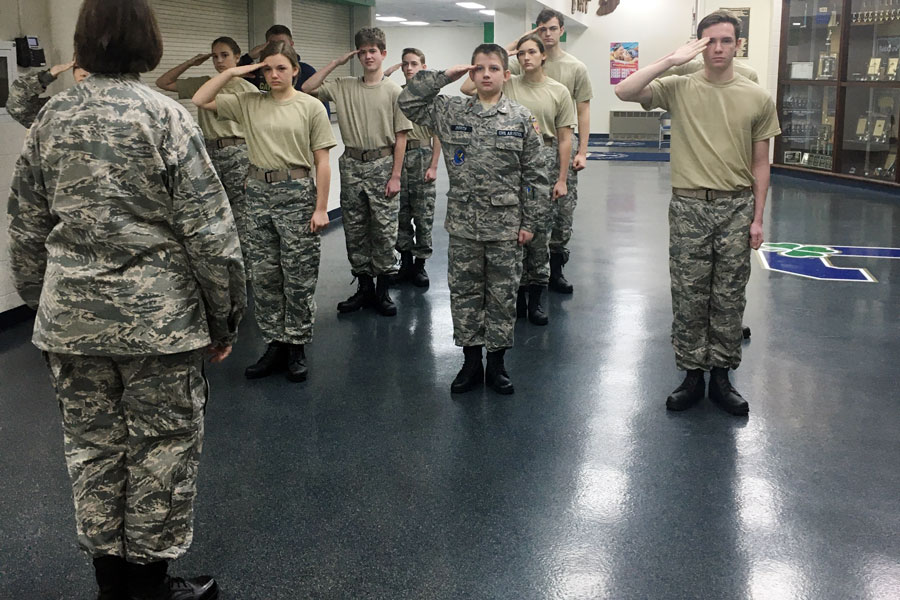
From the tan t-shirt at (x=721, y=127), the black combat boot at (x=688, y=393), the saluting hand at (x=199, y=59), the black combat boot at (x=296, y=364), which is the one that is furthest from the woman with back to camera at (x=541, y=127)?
the saluting hand at (x=199, y=59)

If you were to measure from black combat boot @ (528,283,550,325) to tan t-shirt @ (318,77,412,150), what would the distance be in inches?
46.6

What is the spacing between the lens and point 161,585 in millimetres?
2232

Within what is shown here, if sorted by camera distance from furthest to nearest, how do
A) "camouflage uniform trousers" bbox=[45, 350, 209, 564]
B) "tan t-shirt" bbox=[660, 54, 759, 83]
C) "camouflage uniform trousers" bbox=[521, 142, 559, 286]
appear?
"camouflage uniform trousers" bbox=[521, 142, 559, 286], "tan t-shirt" bbox=[660, 54, 759, 83], "camouflage uniform trousers" bbox=[45, 350, 209, 564]

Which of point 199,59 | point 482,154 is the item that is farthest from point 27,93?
point 482,154

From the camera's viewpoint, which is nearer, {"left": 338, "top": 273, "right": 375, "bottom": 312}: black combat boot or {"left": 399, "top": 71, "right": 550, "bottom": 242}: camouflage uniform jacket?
{"left": 399, "top": 71, "right": 550, "bottom": 242}: camouflage uniform jacket

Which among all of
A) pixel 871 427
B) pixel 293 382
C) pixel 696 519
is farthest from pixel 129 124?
pixel 871 427

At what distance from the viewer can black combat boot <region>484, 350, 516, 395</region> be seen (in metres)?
3.91

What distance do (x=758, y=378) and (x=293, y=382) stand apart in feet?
7.15

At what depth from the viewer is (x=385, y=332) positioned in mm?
4902

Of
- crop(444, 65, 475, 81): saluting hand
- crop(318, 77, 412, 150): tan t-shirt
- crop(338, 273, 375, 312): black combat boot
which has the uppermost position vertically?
crop(444, 65, 475, 81): saluting hand

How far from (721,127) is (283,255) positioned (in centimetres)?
198

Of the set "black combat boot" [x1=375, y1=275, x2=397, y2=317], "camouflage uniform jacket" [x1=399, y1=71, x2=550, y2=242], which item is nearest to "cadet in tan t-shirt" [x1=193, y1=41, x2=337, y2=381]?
"camouflage uniform jacket" [x1=399, y1=71, x2=550, y2=242]

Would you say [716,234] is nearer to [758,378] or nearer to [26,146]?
[758,378]

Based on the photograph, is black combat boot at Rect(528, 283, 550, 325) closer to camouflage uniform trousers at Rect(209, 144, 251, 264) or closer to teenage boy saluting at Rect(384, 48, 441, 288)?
teenage boy saluting at Rect(384, 48, 441, 288)
